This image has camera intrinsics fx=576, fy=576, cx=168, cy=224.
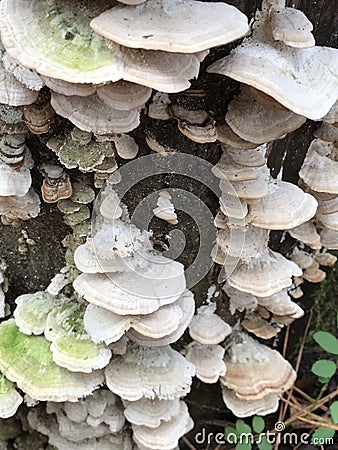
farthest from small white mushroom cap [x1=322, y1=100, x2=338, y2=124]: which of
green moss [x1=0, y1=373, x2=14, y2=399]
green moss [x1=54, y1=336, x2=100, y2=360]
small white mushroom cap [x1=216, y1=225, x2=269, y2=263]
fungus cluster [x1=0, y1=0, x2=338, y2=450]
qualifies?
green moss [x1=0, y1=373, x2=14, y2=399]

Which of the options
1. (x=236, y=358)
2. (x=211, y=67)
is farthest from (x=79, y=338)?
(x=211, y=67)

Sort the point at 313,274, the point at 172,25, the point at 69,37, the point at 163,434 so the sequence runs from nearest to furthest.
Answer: the point at 172,25, the point at 69,37, the point at 163,434, the point at 313,274

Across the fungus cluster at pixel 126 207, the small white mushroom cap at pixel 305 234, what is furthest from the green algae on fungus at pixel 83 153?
the small white mushroom cap at pixel 305 234

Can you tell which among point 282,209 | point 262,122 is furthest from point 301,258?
point 262,122

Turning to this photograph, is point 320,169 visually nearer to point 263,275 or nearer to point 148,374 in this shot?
point 263,275

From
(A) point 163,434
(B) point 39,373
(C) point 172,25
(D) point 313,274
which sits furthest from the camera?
(D) point 313,274

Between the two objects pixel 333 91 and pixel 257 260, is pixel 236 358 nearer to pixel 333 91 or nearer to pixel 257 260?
pixel 257 260
